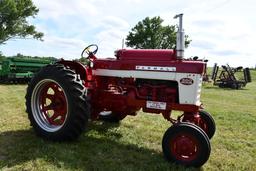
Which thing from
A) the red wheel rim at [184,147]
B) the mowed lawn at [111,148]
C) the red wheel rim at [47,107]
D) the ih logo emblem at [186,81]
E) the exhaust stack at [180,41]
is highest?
the exhaust stack at [180,41]

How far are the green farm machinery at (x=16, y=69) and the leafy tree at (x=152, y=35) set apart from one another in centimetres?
2609

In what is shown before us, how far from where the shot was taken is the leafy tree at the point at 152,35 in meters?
43.3

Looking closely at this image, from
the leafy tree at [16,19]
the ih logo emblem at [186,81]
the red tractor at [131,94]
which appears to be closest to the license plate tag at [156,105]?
the red tractor at [131,94]

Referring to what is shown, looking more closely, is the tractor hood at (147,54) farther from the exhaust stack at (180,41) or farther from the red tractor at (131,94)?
the exhaust stack at (180,41)

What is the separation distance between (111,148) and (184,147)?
1.29 m

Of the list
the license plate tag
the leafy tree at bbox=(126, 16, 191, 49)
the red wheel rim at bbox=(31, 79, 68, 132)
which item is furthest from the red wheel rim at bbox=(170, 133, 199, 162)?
the leafy tree at bbox=(126, 16, 191, 49)

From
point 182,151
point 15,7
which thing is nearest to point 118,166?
point 182,151

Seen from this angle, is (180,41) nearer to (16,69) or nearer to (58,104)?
(58,104)

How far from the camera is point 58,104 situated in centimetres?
601

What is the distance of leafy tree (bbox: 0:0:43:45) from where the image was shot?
92.2 ft

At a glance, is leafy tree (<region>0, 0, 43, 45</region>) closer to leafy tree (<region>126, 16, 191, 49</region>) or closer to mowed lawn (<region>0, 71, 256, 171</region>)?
leafy tree (<region>126, 16, 191, 49</region>)

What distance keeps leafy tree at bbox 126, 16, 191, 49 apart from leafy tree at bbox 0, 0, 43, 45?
15387 mm

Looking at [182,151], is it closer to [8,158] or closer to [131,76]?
[131,76]

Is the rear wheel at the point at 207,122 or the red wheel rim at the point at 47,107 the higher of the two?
the red wheel rim at the point at 47,107
